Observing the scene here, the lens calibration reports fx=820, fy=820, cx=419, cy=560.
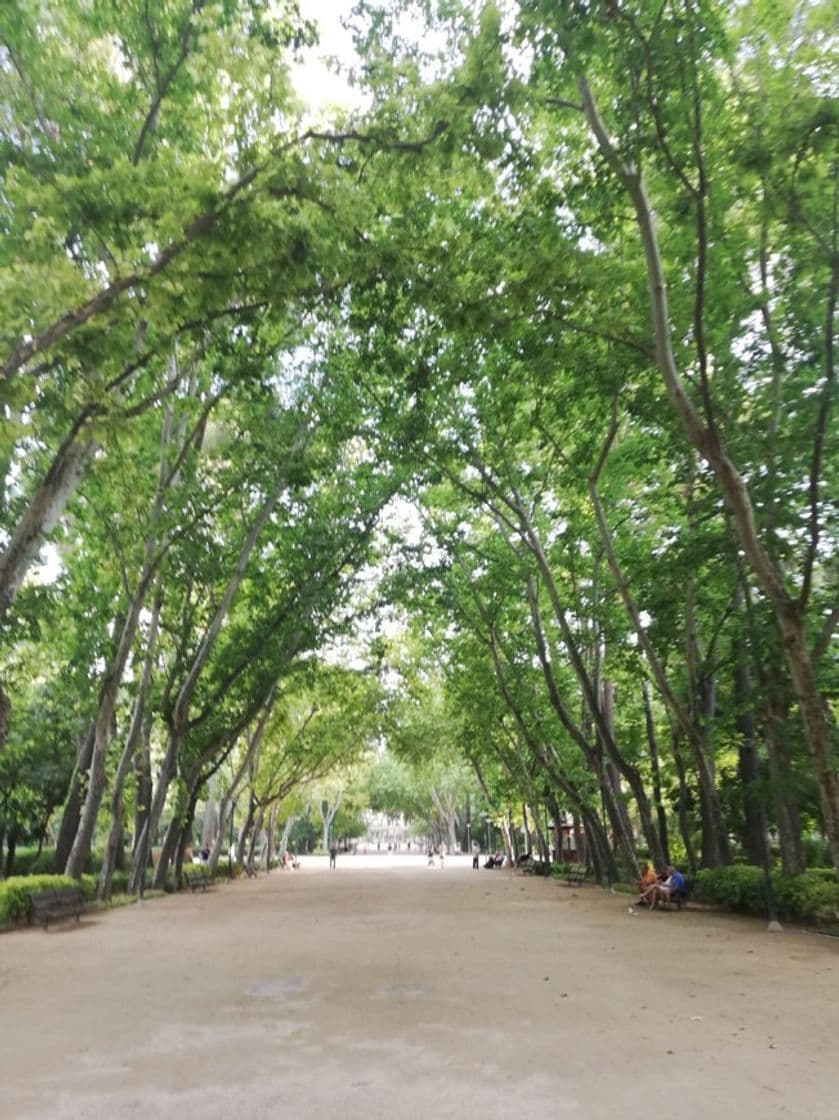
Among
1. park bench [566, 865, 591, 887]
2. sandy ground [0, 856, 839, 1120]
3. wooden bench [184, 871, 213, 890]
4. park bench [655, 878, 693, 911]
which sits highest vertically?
park bench [566, 865, 591, 887]

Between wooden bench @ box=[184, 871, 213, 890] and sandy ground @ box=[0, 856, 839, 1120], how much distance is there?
12.2 meters

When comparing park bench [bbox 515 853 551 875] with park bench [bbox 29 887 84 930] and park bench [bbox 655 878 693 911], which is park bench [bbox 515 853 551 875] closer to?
park bench [bbox 655 878 693 911]

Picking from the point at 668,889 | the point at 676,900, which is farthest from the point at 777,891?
the point at 676,900

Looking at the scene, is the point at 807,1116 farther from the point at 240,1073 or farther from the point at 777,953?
the point at 777,953

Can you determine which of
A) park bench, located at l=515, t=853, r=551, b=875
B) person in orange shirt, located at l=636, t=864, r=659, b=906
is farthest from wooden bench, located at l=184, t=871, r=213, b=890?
person in orange shirt, located at l=636, t=864, r=659, b=906

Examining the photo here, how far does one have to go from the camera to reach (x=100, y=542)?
17750 millimetres

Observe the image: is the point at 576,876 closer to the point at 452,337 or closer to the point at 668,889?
the point at 668,889

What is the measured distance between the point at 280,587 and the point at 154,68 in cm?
1413

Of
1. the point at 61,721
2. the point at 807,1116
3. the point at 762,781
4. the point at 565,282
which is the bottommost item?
the point at 807,1116

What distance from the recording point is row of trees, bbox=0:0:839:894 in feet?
25.6

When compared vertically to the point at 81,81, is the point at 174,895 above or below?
below

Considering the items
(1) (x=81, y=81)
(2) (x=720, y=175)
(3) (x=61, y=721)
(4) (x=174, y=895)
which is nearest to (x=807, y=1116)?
(2) (x=720, y=175)

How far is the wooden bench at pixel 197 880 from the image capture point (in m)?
24.0

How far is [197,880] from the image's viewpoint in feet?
80.0
